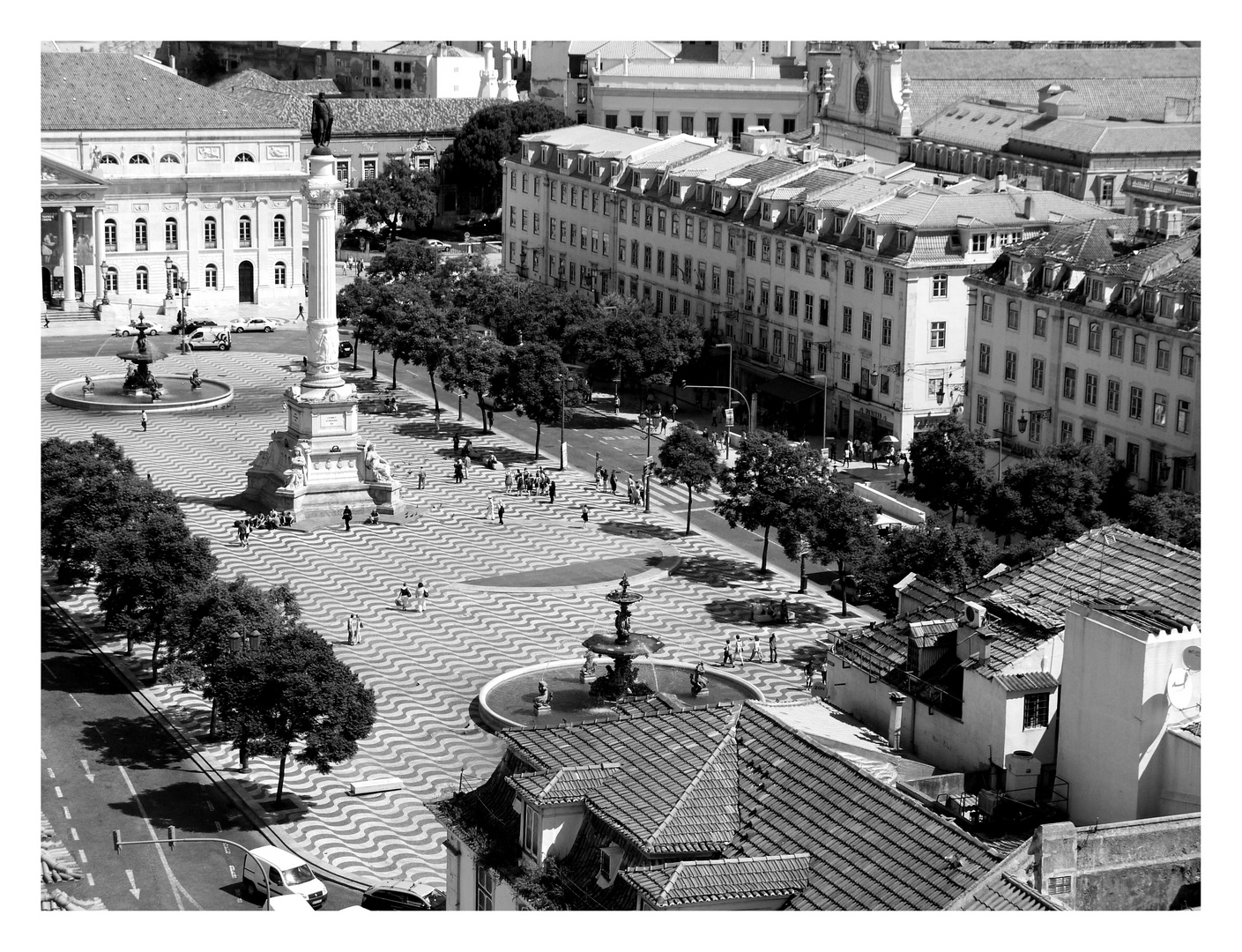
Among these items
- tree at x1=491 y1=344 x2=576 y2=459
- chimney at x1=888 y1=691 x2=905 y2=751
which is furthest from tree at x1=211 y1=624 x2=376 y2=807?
tree at x1=491 y1=344 x2=576 y2=459

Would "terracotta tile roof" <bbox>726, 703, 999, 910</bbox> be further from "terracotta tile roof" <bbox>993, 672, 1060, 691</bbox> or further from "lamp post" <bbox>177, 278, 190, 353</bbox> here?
"lamp post" <bbox>177, 278, 190, 353</bbox>

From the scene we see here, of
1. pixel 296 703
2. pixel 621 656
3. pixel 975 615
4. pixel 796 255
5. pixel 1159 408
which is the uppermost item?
pixel 796 255

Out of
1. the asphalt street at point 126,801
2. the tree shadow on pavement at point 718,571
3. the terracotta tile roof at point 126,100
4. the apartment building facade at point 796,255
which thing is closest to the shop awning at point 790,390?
the apartment building facade at point 796,255

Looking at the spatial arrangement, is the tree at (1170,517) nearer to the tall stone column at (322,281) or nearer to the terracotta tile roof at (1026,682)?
the terracotta tile roof at (1026,682)

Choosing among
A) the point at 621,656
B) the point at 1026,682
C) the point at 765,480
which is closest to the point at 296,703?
the point at 621,656

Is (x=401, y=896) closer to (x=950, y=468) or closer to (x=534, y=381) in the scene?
(x=950, y=468)

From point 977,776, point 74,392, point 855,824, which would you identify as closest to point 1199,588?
point 977,776
